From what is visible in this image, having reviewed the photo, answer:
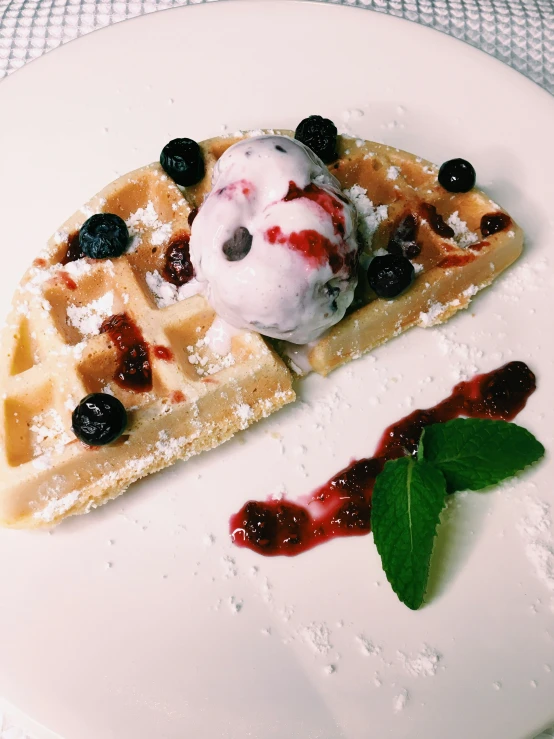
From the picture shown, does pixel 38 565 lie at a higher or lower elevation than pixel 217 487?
lower

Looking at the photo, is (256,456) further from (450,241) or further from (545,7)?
(545,7)

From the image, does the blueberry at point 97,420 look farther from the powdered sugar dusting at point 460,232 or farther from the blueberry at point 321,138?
the powdered sugar dusting at point 460,232

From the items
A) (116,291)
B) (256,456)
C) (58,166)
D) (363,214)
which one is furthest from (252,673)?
(58,166)

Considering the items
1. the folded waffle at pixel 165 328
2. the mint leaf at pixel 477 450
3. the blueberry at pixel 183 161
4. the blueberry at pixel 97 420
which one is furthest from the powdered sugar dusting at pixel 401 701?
the blueberry at pixel 183 161

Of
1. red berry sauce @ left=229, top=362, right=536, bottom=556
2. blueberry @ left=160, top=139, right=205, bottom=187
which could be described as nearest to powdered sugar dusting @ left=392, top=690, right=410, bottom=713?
red berry sauce @ left=229, top=362, right=536, bottom=556

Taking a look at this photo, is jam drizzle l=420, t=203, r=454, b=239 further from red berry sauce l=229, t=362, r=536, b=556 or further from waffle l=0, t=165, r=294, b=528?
waffle l=0, t=165, r=294, b=528

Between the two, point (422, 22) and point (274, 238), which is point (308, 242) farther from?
point (422, 22)
